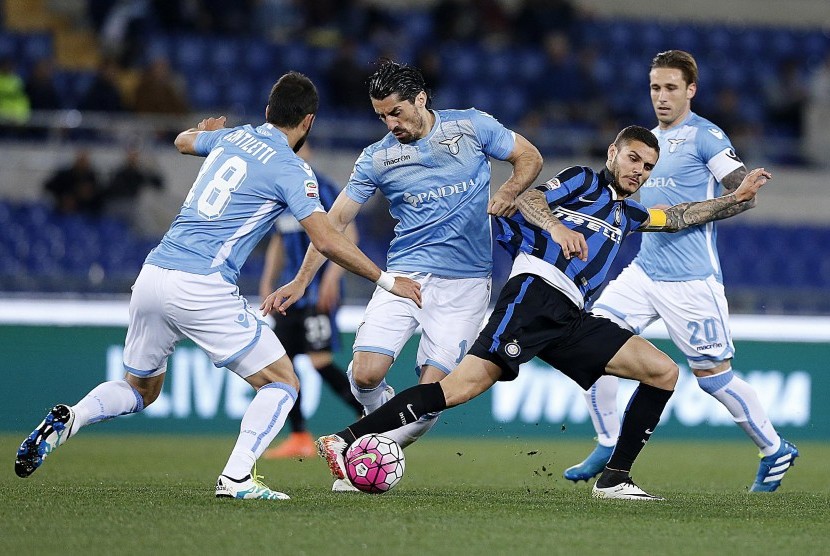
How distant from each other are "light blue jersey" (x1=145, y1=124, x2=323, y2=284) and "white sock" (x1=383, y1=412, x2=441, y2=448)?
1.30m

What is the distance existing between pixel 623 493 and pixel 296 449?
12.3 ft

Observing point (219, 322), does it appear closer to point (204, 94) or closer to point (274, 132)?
point (274, 132)

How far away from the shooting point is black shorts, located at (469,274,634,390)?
21.1 ft

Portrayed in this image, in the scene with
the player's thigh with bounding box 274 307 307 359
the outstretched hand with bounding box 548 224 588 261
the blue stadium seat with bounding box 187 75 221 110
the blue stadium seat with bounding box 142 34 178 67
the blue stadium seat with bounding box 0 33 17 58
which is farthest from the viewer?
the blue stadium seat with bounding box 142 34 178 67

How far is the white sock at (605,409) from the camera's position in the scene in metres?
7.99

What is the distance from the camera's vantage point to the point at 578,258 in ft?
21.4

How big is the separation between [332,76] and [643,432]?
34.6ft

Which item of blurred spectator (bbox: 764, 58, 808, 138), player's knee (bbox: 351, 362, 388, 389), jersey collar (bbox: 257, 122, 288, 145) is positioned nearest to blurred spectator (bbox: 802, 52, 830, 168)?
blurred spectator (bbox: 764, 58, 808, 138)

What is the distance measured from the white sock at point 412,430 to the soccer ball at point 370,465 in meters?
0.62

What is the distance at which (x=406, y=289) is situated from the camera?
6352mm

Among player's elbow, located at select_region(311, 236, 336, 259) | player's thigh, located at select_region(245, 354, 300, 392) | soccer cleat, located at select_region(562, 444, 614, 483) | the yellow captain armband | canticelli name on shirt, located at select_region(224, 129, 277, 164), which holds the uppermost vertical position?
canticelli name on shirt, located at select_region(224, 129, 277, 164)

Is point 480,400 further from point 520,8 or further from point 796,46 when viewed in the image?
point 796,46

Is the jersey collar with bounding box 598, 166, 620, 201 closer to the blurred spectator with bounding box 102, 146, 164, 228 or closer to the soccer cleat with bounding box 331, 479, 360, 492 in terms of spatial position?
the soccer cleat with bounding box 331, 479, 360, 492

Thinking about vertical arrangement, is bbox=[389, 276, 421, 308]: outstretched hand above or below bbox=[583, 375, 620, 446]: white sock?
above
